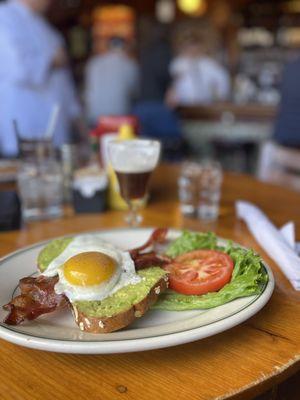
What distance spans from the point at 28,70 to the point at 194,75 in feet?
12.0

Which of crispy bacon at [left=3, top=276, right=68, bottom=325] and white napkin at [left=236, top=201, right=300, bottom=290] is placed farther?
white napkin at [left=236, top=201, right=300, bottom=290]

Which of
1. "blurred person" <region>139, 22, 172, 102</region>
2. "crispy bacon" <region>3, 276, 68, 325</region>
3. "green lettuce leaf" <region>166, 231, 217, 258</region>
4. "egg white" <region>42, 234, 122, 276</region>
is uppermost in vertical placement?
"egg white" <region>42, 234, 122, 276</region>

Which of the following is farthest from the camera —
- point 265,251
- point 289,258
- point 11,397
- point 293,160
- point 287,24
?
point 287,24

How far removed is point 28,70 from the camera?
281 centimetres

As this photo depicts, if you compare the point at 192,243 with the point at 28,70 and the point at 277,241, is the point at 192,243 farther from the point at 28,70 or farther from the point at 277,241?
the point at 28,70

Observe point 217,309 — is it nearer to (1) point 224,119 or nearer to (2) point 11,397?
(2) point 11,397

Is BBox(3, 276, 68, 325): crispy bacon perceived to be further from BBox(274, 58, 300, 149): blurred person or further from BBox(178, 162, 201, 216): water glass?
BBox(274, 58, 300, 149): blurred person

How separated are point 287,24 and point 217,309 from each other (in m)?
8.54

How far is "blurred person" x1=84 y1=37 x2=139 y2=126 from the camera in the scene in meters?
5.03

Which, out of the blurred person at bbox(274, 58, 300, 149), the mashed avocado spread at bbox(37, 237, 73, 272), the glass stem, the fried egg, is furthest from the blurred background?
the fried egg

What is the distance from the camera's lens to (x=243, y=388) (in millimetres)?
593

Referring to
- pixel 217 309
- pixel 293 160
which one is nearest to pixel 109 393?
pixel 217 309

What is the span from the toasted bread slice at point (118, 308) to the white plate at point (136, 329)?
0.01m

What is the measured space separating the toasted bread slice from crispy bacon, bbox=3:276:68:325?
0.04 m
